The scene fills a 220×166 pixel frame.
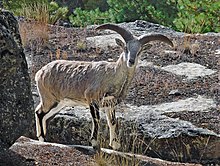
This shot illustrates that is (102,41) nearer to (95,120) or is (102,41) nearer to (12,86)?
(95,120)

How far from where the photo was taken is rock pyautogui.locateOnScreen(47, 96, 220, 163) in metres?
7.97

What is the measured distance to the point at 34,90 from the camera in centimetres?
963

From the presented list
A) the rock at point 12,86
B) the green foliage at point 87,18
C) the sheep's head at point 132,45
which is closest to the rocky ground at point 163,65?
the sheep's head at point 132,45

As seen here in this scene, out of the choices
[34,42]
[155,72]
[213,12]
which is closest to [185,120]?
[155,72]

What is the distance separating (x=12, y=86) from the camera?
19.1ft

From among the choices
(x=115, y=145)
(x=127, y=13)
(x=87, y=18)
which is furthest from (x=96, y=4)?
(x=115, y=145)

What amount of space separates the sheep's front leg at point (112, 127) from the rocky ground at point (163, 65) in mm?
851

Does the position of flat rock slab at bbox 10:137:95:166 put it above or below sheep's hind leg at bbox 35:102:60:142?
above

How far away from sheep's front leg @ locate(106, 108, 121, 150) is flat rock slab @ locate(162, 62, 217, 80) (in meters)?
2.79

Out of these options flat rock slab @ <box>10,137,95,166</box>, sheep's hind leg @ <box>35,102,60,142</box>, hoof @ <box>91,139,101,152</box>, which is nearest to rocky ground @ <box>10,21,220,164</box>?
sheep's hind leg @ <box>35,102,60,142</box>

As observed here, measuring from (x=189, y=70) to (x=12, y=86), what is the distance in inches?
216

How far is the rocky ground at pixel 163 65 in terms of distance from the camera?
29.1ft

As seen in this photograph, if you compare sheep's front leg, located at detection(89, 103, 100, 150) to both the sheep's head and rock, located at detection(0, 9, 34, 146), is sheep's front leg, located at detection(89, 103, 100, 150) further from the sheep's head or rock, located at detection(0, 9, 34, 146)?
rock, located at detection(0, 9, 34, 146)

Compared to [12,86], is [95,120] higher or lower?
lower
